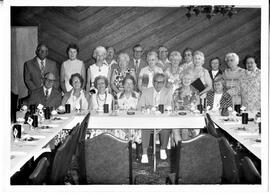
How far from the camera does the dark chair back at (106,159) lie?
12.4 ft

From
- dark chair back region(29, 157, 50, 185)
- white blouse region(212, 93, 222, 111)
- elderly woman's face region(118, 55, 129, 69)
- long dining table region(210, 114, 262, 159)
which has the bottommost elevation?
dark chair back region(29, 157, 50, 185)

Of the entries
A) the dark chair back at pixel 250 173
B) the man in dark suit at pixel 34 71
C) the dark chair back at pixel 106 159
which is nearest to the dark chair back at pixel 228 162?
the dark chair back at pixel 250 173

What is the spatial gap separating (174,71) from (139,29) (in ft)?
5.01

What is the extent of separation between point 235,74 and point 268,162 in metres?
4.98

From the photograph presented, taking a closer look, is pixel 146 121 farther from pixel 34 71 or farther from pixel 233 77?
pixel 34 71

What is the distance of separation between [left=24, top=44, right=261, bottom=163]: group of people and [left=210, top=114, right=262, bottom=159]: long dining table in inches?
31.6

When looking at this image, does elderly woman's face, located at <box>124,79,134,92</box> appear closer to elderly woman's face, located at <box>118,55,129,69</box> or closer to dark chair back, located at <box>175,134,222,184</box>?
elderly woman's face, located at <box>118,55,129,69</box>

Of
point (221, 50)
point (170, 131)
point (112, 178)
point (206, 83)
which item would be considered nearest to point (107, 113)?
point (170, 131)

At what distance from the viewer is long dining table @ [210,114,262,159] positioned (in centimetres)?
424

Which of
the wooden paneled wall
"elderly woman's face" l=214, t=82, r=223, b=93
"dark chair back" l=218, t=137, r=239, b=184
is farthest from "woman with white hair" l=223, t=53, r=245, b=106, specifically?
"dark chair back" l=218, t=137, r=239, b=184

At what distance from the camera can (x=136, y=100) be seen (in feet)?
22.6

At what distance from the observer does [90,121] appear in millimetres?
6242

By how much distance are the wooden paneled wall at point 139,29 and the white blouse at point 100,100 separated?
229cm
